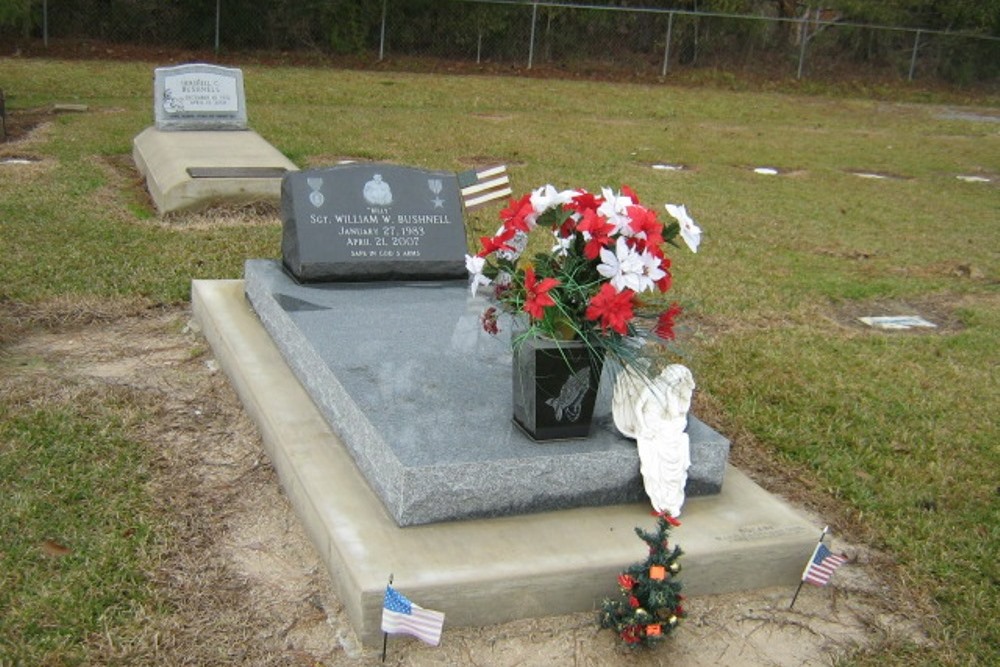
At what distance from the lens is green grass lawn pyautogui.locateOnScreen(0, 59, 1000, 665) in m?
4.06

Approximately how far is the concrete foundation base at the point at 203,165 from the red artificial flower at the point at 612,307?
212 inches

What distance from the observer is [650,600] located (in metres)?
3.24

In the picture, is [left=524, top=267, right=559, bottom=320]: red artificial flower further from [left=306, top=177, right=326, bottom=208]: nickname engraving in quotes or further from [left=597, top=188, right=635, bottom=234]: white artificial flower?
[left=306, top=177, right=326, bottom=208]: nickname engraving in quotes

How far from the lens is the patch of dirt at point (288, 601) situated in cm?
323

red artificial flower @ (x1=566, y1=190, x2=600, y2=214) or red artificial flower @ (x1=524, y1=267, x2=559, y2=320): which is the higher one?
red artificial flower @ (x1=566, y1=190, x2=600, y2=214)

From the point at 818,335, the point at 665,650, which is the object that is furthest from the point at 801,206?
the point at 665,650

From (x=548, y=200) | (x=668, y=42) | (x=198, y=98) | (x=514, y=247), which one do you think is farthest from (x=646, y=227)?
(x=668, y=42)

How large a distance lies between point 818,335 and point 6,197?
19.7ft

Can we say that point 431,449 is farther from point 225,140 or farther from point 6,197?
point 225,140

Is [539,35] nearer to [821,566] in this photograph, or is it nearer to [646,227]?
[646,227]

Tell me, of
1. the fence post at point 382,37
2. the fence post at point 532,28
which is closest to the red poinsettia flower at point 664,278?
the fence post at point 382,37

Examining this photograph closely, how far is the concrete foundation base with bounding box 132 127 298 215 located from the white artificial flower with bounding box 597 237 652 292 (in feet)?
17.7

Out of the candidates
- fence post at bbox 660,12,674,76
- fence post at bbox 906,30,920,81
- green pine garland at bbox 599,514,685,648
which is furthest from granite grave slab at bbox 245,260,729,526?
fence post at bbox 906,30,920,81

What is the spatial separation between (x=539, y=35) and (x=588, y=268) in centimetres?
2000
